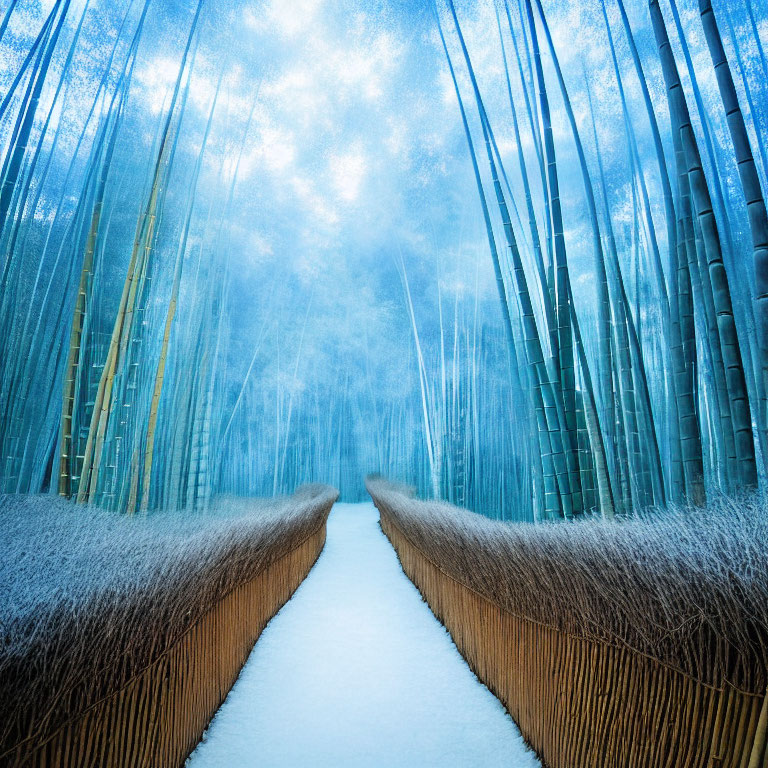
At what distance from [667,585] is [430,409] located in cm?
596

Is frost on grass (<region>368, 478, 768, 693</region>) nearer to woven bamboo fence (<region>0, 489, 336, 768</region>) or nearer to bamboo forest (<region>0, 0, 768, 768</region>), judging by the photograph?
bamboo forest (<region>0, 0, 768, 768</region>)

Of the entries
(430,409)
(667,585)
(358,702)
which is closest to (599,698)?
(667,585)

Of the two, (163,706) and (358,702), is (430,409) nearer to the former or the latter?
(358,702)

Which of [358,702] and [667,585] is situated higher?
[667,585]

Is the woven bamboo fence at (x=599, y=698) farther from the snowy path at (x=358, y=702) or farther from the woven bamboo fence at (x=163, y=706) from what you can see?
the woven bamboo fence at (x=163, y=706)

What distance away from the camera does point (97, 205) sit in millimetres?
2543

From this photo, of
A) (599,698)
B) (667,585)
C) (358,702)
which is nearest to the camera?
(667,585)

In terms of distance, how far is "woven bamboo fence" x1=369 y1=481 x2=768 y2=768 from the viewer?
72 cm

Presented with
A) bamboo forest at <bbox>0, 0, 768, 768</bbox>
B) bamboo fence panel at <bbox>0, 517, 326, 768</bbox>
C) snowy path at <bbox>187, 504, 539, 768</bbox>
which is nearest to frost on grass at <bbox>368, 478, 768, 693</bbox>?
bamboo forest at <bbox>0, 0, 768, 768</bbox>

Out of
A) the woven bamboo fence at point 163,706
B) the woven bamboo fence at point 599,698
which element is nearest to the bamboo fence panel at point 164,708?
the woven bamboo fence at point 163,706

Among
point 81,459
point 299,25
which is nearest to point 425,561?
point 81,459

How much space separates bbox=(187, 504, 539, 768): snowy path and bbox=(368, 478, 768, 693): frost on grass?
407 millimetres

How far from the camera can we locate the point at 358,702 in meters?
1.58

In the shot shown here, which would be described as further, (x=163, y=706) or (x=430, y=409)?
(x=430, y=409)
